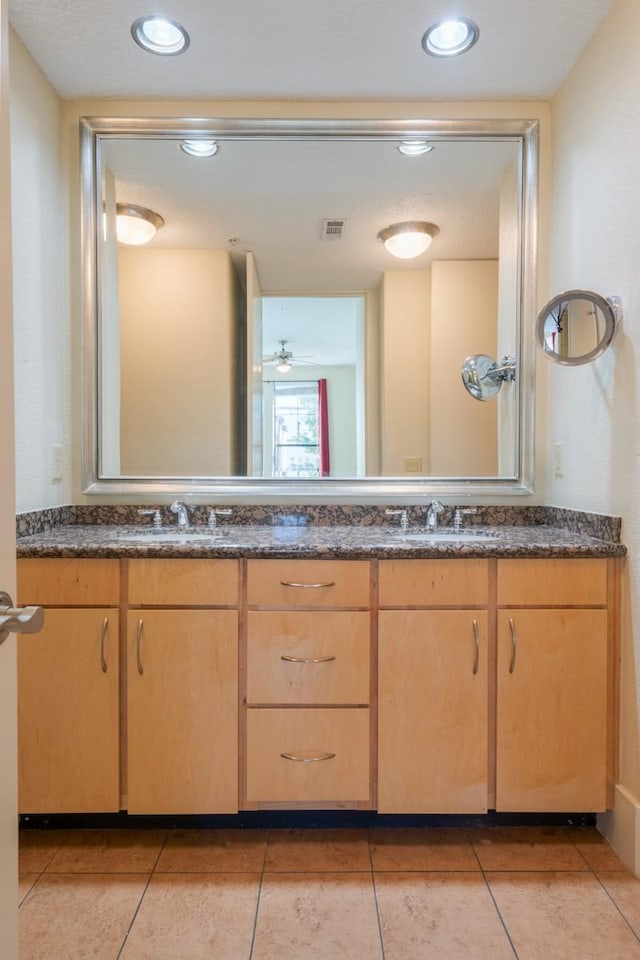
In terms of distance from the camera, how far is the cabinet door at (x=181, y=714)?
1592mm

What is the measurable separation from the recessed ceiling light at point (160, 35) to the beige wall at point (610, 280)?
50.5 inches

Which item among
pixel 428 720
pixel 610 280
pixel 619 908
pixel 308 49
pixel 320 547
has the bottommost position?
pixel 619 908

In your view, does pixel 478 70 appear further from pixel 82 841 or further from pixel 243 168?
pixel 82 841

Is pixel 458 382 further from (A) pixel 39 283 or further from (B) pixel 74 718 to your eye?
(B) pixel 74 718

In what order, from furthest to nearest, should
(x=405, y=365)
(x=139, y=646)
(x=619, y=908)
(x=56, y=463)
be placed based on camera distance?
(x=405, y=365) < (x=56, y=463) < (x=139, y=646) < (x=619, y=908)

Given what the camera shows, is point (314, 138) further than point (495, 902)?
Yes

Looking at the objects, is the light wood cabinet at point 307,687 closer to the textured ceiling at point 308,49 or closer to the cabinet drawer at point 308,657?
the cabinet drawer at point 308,657

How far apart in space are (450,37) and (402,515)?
154cm

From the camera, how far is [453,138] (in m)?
2.06

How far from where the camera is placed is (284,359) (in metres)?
2.09

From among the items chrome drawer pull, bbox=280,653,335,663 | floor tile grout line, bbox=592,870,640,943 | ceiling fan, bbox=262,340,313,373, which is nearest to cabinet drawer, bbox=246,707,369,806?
chrome drawer pull, bbox=280,653,335,663

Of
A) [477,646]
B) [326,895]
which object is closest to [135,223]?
[477,646]

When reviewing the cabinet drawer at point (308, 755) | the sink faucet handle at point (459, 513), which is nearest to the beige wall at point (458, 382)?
the sink faucet handle at point (459, 513)

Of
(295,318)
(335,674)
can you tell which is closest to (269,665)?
(335,674)
